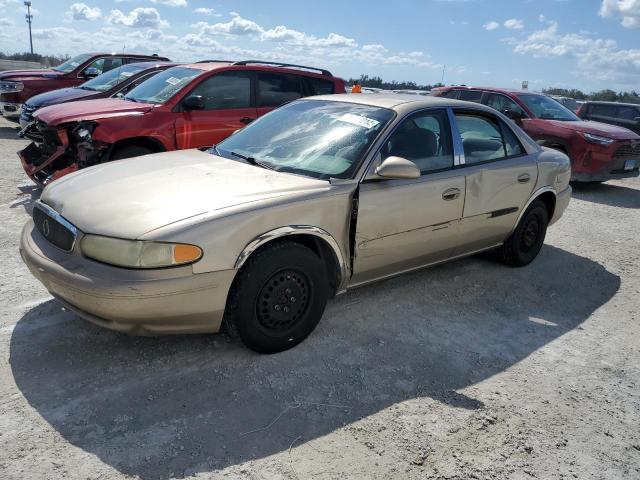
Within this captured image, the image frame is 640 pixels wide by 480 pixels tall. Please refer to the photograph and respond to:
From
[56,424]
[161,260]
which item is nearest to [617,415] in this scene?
[161,260]

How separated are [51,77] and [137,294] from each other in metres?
11.3

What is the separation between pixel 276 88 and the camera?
7500 millimetres

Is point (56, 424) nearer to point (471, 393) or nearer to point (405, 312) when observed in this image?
point (471, 393)

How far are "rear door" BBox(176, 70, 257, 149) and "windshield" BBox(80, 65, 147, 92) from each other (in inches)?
132

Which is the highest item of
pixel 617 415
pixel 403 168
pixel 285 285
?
pixel 403 168

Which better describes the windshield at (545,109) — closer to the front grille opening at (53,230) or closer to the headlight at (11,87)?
the front grille opening at (53,230)

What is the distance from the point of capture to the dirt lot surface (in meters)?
2.56

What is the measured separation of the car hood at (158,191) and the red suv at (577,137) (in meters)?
7.82

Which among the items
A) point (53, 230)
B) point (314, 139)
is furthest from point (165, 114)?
point (53, 230)

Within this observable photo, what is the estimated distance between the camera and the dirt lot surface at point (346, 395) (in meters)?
2.56

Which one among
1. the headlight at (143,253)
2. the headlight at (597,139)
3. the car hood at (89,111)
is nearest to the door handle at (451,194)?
the headlight at (143,253)

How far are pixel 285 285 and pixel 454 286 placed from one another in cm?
210

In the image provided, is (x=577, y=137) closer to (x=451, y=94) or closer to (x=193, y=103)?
(x=451, y=94)

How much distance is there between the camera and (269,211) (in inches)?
125
